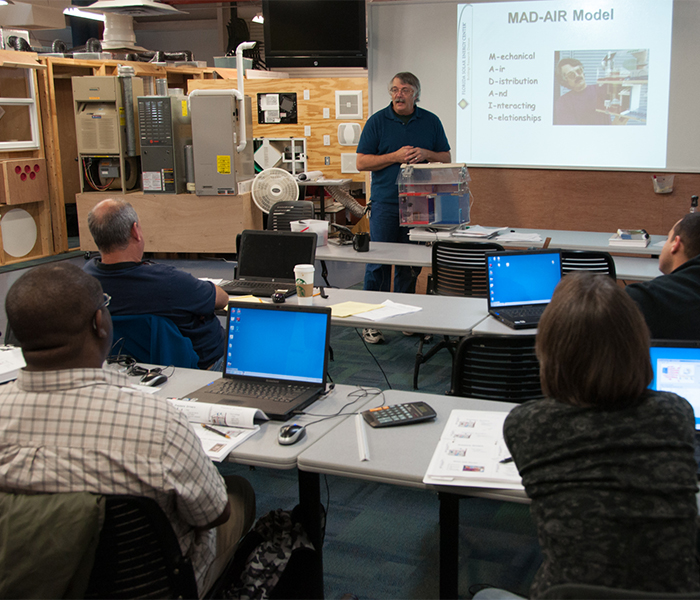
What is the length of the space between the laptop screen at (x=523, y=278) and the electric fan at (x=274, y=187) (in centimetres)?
423

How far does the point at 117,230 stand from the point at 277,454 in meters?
1.32

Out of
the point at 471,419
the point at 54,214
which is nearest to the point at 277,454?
the point at 471,419

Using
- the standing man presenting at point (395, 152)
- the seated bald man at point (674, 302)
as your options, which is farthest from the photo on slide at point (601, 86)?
the seated bald man at point (674, 302)

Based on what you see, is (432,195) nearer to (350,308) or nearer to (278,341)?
(350,308)

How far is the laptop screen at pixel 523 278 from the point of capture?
10.3ft

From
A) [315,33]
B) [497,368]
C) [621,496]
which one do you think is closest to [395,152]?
[497,368]

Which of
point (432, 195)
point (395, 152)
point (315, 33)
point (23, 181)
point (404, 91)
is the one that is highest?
point (315, 33)

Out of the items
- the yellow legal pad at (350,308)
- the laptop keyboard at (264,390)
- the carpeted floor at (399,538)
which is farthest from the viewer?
the yellow legal pad at (350,308)

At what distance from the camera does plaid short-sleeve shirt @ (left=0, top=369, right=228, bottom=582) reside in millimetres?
1407

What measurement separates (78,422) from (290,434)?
0.65m

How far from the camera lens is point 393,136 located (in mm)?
5109

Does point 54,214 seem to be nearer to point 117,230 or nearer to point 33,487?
point 117,230

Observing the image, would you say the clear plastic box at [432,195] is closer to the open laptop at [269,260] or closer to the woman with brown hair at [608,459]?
the open laptop at [269,260]

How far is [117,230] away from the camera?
2.72 metres
